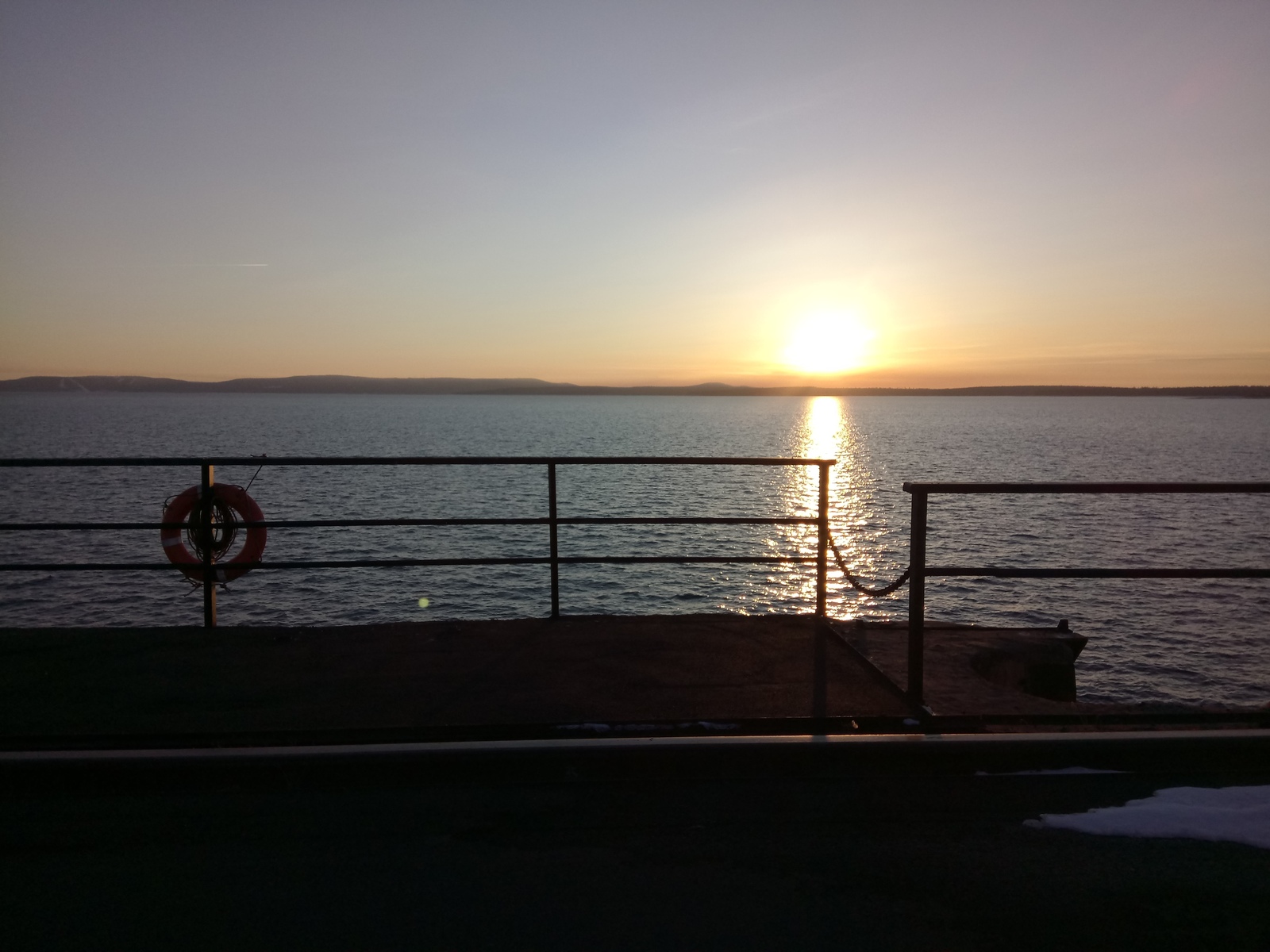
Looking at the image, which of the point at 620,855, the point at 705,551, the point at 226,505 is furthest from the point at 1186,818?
the point at 705,551

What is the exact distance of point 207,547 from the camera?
19.0 feet

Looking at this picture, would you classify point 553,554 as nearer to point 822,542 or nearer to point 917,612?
point 822,542

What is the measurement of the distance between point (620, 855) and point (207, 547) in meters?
4.25

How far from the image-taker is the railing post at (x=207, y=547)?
5637mm

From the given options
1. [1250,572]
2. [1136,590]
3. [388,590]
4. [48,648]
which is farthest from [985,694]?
[1136,590]

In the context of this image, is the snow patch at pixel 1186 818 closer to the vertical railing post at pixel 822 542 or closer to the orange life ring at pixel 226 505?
the vertical railing post at pixel 822 542

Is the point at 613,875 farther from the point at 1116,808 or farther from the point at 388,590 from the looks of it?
the point at 388,590

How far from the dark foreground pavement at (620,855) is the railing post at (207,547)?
7.98ft

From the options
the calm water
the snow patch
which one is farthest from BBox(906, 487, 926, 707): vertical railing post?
the calm water

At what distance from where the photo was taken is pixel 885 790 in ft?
10.9

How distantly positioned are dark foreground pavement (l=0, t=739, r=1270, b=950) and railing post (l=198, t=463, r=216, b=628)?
7.98 ft

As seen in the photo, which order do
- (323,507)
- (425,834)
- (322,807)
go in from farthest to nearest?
(323,507), (322,807), (425,834)

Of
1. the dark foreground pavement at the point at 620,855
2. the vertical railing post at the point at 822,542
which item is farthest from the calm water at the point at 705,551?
the dark foreground pavement at the point at 620,855

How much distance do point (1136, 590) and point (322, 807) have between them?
2508 cm
